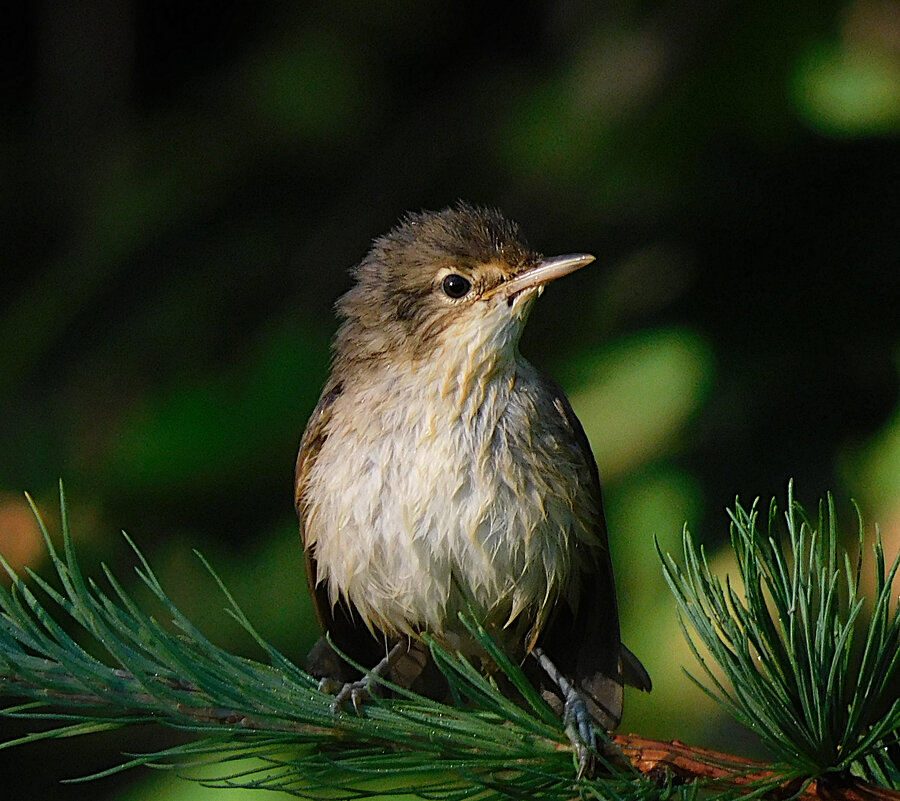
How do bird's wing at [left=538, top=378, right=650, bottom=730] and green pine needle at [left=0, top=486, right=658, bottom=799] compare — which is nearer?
green pine needle at [left=0, top=486, right=658, bottom=799]

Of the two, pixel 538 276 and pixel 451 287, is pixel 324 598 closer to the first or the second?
pixel 451 287

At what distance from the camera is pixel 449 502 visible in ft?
8.34

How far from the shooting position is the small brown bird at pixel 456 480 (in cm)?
258

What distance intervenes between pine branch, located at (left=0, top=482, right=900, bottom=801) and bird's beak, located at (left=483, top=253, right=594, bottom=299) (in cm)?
107

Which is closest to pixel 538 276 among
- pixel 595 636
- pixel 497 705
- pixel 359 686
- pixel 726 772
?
pixel 595 636

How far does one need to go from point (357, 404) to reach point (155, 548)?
1.36 metres

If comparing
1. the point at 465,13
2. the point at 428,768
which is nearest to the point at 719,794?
the point at 428,768

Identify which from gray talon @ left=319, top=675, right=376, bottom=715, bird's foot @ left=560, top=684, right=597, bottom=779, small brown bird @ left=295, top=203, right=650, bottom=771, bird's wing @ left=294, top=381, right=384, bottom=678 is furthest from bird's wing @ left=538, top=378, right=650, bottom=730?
bird's foot @ left=560, top=684, right=597, bottom=779

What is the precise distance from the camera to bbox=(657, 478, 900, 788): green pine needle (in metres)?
1.59

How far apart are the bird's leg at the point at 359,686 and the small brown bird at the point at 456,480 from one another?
16mm

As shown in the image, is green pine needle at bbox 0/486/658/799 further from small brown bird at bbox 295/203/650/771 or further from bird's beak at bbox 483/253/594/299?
bird's beak at bbox 483/253/594/299

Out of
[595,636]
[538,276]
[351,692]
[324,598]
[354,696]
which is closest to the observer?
[354,696]

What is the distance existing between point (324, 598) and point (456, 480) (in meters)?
0.65

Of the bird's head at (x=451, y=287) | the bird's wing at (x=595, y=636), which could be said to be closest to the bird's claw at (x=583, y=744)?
the bird's wing at (x=595, y=636)
